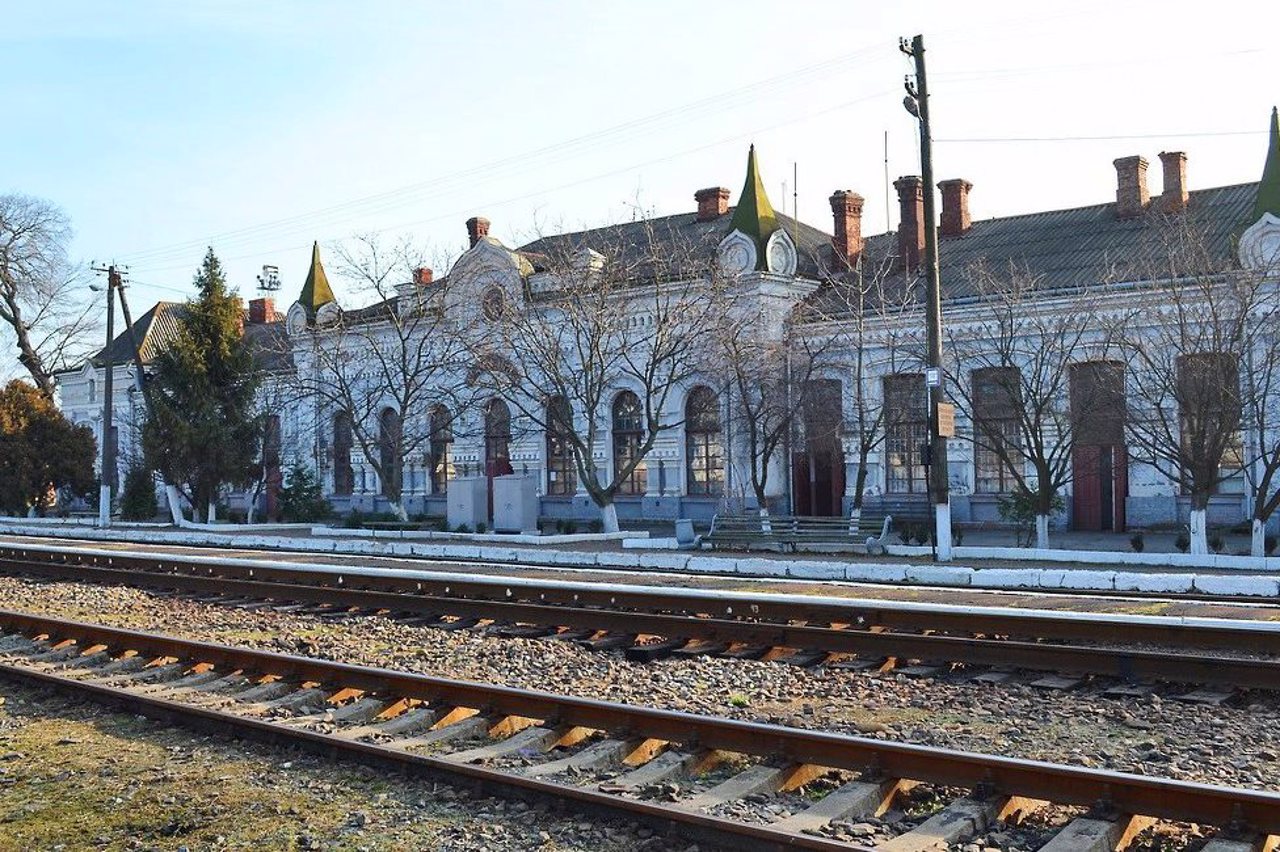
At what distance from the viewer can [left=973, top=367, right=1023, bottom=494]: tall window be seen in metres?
25.3

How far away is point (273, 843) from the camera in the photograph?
21.2 feet

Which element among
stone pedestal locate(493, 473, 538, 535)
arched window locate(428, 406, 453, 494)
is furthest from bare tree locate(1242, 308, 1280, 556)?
arched window locate(428, 406, 453, 494)

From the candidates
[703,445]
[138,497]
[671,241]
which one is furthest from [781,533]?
[138,497]

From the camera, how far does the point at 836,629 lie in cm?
1242

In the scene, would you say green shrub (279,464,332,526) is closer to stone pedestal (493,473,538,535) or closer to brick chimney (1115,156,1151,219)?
stone pedestal (493,473,538,535)

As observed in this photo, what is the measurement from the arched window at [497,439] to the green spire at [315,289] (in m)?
10.9

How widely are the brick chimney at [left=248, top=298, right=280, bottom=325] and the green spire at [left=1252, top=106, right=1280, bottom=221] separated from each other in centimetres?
4865

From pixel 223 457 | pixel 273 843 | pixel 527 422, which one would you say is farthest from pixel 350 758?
pixel 223 457

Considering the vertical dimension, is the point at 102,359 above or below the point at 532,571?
above

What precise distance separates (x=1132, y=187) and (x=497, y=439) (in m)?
20.1

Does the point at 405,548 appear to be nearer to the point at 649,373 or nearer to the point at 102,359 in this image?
the point at 649,373

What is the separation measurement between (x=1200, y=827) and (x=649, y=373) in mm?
24425

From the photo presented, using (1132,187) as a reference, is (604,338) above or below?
below

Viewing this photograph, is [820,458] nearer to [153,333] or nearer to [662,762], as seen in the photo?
[662,762]
